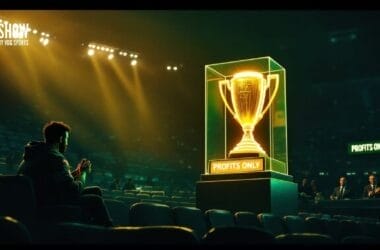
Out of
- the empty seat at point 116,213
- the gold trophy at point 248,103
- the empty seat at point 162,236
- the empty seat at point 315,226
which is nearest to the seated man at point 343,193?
the gold trophy at point 248,103

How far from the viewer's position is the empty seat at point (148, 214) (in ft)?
7.98

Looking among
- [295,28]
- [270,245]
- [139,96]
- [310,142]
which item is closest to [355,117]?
[310,142]

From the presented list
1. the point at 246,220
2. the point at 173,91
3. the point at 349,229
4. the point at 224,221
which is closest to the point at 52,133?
the point at 224,221

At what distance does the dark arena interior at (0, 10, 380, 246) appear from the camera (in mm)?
10383

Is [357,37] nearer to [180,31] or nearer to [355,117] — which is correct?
[355,117]

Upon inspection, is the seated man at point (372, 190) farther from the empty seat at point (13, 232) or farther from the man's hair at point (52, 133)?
the empty seat at point (13, 232)

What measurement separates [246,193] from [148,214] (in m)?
2.67

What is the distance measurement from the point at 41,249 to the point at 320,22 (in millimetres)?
10490

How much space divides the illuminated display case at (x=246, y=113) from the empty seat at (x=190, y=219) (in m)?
1.99

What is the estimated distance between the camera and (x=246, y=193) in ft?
16.6

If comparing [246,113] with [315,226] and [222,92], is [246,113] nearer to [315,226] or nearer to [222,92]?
[222,92]

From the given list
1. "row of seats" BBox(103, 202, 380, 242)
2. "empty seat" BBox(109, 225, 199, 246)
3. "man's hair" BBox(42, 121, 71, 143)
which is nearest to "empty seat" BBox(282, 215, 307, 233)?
"row of seats" BBox(103, 202, 380, 242)

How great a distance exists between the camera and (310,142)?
15.9m

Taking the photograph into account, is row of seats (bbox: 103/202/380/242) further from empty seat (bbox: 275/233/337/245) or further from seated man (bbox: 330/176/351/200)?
seated man (bbox: 330/176/351/200)
